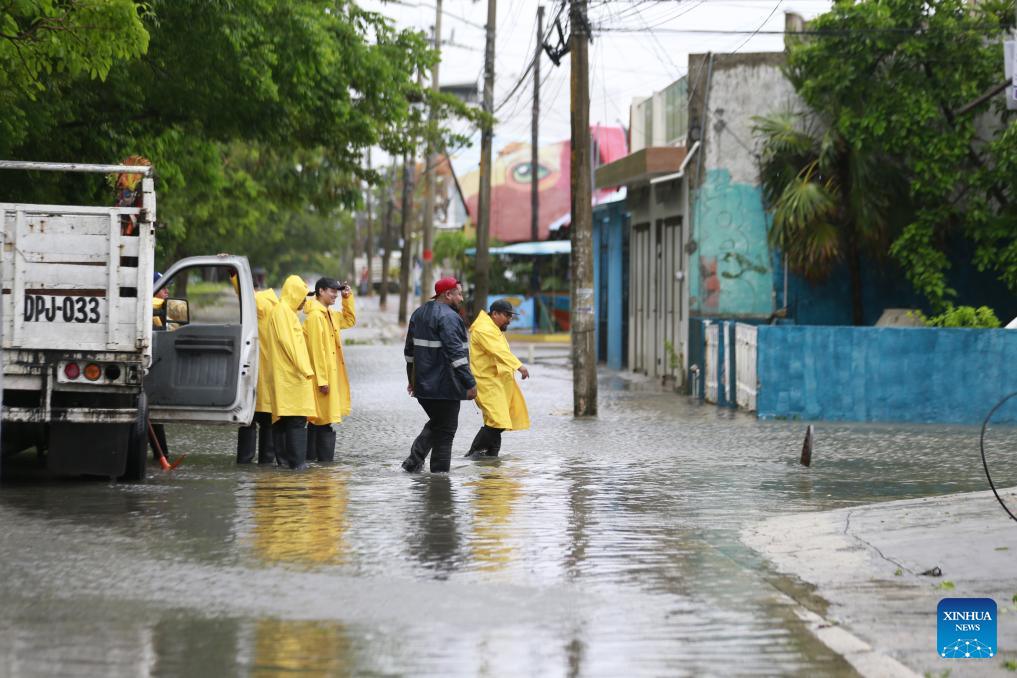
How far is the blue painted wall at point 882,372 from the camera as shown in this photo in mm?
19141

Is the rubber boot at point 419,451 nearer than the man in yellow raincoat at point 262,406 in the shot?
Yes

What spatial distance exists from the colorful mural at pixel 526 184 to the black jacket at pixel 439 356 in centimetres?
4532

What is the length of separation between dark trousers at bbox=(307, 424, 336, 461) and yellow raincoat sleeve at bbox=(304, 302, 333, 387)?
620mm

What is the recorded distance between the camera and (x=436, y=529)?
10.0 m

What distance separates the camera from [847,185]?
2278 cm

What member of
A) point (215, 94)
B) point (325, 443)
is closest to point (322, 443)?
point (325, 443)

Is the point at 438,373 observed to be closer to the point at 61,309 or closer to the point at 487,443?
the point at 487,443

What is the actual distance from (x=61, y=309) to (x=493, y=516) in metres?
3.72

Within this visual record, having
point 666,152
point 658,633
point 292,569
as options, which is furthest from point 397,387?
point 658,633

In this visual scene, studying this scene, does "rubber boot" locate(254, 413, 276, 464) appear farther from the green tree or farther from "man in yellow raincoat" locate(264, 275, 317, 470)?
the green tree

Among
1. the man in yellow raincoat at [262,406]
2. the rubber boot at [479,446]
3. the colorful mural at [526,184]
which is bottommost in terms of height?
the rubber boot at [479,446]

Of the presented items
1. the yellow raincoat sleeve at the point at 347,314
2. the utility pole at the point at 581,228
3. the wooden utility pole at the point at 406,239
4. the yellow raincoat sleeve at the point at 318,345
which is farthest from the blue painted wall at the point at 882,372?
the wooden utility pole at the point at 406,239

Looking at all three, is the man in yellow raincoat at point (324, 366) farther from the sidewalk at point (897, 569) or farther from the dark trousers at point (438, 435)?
the sidewalk at point (897, 569)

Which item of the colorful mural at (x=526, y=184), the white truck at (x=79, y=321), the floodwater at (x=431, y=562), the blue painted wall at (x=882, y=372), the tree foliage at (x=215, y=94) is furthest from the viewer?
the colorful mural at (x=526, y=184)
